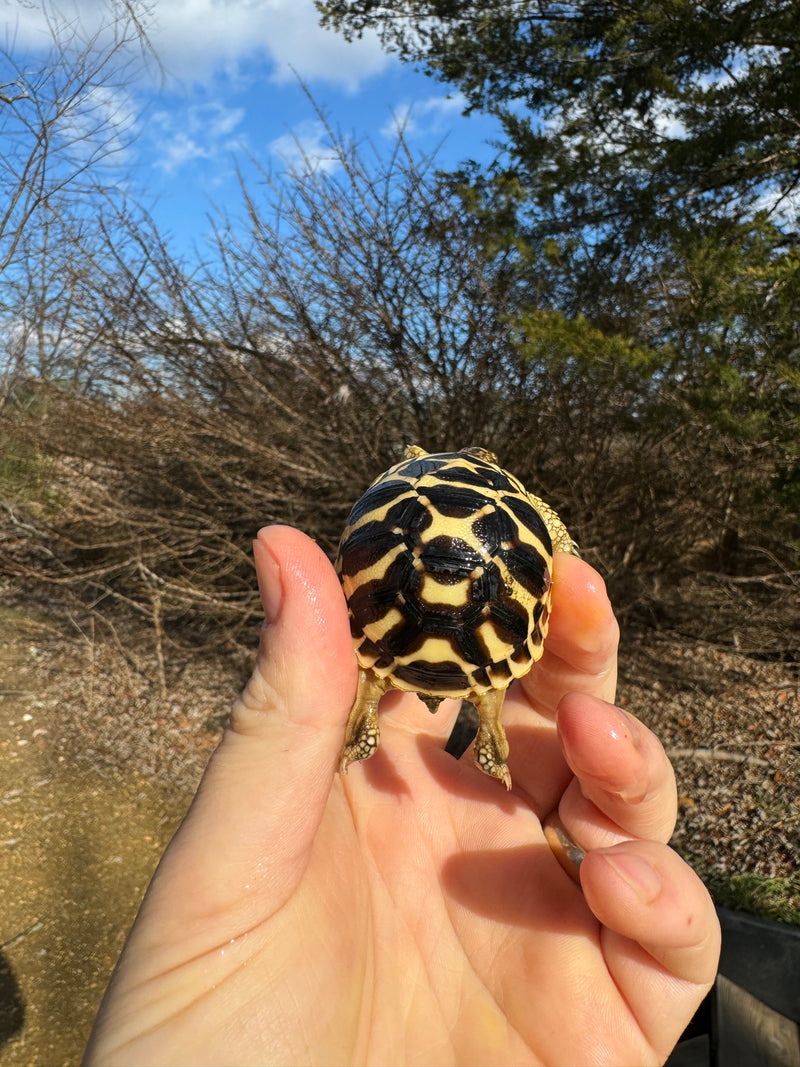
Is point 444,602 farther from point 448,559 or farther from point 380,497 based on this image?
point 380,497

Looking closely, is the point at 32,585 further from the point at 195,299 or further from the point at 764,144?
the point at 764,144

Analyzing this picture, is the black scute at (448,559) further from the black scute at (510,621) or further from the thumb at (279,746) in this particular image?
the thumb at (279,746)

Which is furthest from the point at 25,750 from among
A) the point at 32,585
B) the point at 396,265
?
the point at 396,265

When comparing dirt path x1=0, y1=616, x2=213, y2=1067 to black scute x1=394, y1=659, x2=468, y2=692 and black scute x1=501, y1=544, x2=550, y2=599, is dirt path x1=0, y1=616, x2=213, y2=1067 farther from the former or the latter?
black scute x1=501, y1=544, x2=550, y2=599

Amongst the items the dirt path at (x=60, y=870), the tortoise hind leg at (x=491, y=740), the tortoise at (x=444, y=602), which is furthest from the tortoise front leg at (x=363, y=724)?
the dirt path at (x=60, y=870)

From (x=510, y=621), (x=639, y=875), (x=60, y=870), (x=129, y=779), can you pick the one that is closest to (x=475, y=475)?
(x=510, y=621)

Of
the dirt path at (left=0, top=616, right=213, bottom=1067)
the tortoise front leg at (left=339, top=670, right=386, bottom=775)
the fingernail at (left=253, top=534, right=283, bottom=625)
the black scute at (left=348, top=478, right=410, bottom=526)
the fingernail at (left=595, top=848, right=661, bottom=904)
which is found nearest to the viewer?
the fingernail at (left=595, top=848, right=661, bottom=904)

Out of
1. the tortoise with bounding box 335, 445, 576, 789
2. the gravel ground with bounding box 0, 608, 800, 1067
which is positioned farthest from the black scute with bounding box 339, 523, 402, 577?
the gravel ground with bounding box 0, 608, 800, 1067
